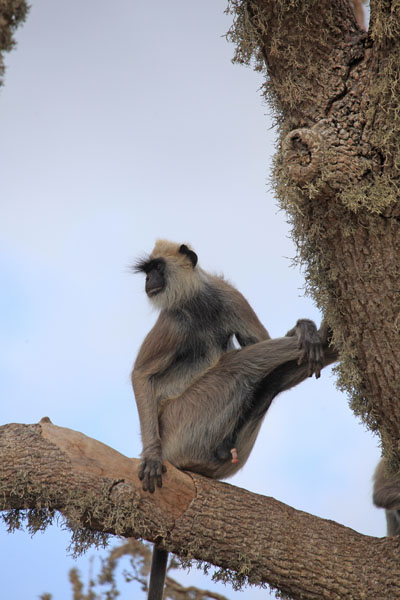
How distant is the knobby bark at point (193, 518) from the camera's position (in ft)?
12.6

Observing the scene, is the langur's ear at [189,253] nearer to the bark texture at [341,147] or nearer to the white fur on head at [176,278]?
the white fur on head at [176,278]

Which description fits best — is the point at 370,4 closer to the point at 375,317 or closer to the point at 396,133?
the point at 396,133

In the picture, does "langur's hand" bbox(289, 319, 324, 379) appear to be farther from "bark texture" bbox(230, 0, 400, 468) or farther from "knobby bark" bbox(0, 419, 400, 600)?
"knobby bark" bbox(0, 419, 400, 600)

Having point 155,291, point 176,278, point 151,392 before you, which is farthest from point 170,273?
point 151,392

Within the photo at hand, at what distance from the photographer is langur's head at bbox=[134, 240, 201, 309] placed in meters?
5.08

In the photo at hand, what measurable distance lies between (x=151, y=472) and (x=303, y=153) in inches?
80.2

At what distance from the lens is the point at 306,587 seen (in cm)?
398

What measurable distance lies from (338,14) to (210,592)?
14.2 feet

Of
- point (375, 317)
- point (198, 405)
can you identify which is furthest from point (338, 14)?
point (198, 405)

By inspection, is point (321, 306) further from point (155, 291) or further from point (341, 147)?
point (155, 291)

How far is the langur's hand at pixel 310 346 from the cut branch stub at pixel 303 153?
4.12ft

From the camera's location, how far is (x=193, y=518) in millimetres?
3959

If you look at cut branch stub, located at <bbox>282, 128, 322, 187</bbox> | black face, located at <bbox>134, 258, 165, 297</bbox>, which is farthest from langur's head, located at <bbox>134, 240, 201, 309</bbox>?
cut branch stub, located at <bbox>282, 128, 322, 187</bbox>

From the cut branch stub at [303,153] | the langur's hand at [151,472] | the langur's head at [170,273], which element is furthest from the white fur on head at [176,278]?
the cut branch stub at [303,153]
